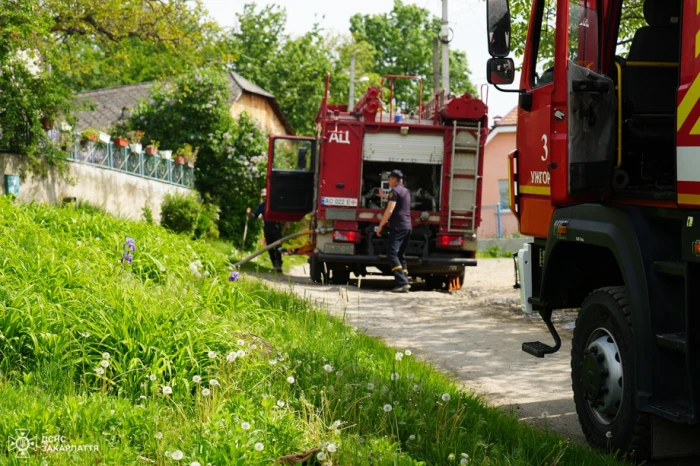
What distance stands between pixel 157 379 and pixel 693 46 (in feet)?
10.7

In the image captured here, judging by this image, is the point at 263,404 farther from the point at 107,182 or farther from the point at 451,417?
the point at 107,182

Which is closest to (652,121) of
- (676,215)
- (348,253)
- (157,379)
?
(676,215)

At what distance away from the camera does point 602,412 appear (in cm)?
534

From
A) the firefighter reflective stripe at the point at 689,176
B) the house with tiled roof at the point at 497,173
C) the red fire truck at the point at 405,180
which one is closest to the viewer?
the firefighter reflective stripe at the point at 689,176

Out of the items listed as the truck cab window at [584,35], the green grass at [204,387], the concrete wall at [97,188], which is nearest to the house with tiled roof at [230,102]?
the concrete wall at [97,188]

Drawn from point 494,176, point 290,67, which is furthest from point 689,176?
point 290,67

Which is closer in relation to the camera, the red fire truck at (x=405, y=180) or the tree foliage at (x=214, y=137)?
the red fire truck at (x=405, y=180)

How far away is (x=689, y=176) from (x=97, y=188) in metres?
17.0

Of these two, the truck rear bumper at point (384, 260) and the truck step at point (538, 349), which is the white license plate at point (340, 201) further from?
the truck step at point (538, 349)

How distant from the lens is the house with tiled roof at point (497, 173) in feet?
132

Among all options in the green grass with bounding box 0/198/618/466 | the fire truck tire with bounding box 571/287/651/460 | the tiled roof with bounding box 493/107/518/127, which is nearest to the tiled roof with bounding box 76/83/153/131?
the tiled roof with bounding box 493/107/518/127


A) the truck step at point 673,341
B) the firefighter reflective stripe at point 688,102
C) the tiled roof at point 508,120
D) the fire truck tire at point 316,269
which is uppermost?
the tiled roof at point 508,120

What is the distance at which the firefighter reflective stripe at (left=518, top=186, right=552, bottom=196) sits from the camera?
6.32 m

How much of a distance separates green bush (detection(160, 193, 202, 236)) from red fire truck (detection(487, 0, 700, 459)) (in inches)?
611
